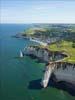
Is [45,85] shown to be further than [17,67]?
No

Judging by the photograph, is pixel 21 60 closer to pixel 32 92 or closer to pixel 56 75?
pixel 56 75

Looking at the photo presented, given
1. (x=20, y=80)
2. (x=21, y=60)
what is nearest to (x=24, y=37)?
(x=21, y=60)

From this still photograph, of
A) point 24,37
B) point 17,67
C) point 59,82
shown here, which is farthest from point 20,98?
point 24,37

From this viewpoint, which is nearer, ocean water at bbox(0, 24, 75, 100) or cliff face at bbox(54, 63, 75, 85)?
ocean water at bbox(0, 24, 75, 100)

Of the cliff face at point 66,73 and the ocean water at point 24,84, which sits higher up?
the cliff face at point 66,73

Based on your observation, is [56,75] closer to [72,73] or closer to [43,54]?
[72,73]

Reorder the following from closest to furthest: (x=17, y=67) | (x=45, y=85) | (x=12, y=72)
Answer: (x=45, y=85), (x=12, y=72), (x=17, y=67)

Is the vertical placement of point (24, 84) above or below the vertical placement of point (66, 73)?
below

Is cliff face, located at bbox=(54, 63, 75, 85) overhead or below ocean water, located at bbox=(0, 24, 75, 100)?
overhead

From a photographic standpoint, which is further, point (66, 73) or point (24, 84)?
point (66, 73)

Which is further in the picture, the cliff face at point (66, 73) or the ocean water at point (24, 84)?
the cliff face at point (66, 73)

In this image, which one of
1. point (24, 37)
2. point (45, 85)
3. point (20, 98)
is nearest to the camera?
point (20, 98)
